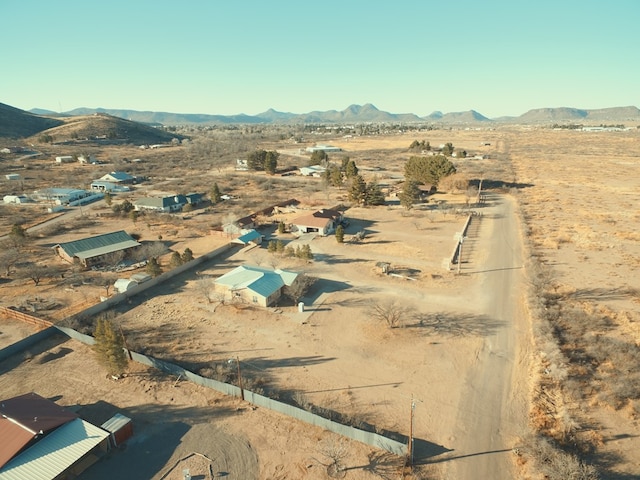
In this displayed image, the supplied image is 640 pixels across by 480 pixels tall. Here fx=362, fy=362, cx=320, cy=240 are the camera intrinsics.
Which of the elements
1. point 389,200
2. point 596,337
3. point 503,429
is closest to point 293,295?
point 503,429

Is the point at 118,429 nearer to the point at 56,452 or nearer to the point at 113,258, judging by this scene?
the point at 56,452

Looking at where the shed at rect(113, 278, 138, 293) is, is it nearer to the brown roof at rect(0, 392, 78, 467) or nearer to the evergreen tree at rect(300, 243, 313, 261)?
the brown roof at rect(0, 392, 78, 467)

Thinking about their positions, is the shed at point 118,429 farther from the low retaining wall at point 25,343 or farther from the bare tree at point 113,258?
the bare tree at point 113,258

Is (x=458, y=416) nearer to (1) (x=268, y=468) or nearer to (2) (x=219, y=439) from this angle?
(1) (x=268, y=468)

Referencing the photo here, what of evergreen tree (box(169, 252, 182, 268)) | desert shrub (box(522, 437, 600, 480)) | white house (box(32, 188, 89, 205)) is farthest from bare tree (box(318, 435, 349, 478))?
white house (box(32, 188, 89, 205))

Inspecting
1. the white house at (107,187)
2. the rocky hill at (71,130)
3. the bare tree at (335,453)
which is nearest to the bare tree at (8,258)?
the bare tree at (335,453)

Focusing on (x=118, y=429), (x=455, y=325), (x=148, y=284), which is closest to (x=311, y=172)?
(x=148, y=284)
